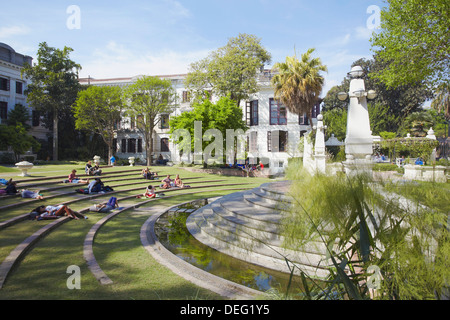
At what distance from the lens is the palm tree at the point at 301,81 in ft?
79.9

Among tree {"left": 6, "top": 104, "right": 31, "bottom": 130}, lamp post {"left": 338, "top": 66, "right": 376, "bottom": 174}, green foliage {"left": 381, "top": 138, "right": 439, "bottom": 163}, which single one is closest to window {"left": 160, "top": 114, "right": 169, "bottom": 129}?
tree {"left": 6, "top": 104, "right": 31, "bottom": 130}

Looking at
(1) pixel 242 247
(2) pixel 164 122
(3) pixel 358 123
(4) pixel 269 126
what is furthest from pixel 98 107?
(1) pixel 242 247

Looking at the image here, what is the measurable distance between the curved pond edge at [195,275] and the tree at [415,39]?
15.7m

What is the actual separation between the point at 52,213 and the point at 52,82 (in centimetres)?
3116

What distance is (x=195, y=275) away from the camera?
508 centimetres

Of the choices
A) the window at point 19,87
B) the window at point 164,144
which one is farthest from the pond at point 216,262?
the window at point 19,87

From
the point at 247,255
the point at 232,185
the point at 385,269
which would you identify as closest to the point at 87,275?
the point at 247,255

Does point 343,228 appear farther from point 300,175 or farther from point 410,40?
point 410,40

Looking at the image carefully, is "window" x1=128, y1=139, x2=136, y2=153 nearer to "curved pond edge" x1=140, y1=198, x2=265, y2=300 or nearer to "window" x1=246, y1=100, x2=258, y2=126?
"window" x1=246, y1=100, x2=258, y2=126

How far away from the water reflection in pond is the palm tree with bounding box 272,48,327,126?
18930 millimetres

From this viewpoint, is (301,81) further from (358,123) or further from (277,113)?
(358,123)

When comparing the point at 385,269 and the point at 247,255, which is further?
the point at 247,255

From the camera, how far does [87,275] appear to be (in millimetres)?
4879
